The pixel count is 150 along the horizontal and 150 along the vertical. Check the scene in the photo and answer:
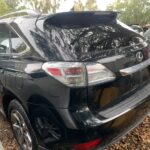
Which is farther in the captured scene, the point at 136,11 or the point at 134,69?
the point at 136,11

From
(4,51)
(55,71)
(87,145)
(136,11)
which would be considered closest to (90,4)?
(136,11)

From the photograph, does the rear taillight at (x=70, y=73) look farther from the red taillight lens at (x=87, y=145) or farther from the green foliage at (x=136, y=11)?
the green foliage at (x=136, y=11)

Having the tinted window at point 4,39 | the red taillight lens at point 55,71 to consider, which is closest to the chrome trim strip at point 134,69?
the red taillight lens at point 55,71

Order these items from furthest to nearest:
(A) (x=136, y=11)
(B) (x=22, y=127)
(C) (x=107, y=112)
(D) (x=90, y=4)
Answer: (D) (x=90, y=4)
(A) (x=136, y=11)
(B) (x=22, y=127)
(C) (x=107, y=112)

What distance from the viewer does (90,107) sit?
7.88 feet

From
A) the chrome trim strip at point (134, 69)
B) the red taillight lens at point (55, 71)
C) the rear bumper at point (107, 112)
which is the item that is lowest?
the rear bumper at point (107, 112)

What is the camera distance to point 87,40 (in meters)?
2.64

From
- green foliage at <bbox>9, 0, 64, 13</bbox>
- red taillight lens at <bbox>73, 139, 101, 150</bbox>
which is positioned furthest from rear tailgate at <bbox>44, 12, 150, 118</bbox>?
green foliage at <bbox>9, 0, 64, 13</bbox>

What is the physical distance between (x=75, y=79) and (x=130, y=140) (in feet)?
4.81

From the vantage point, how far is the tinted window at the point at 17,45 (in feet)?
9.08

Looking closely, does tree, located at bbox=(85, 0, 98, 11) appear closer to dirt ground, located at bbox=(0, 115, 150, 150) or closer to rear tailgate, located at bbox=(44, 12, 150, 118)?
dirt ground, located at bbox=(0, 115, 150, 150)

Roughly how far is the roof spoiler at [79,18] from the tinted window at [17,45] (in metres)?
0.32

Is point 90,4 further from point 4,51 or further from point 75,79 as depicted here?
point 75,79

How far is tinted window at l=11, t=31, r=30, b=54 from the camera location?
9.08ft
